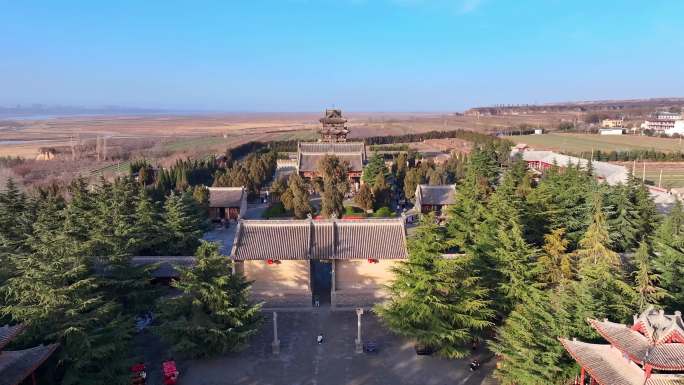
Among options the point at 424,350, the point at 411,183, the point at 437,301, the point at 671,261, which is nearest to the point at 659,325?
the point at 437,301

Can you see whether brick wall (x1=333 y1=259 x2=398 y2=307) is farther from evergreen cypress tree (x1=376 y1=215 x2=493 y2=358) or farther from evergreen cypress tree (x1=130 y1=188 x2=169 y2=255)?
evergreen cypress tree (x1=130 y1=188 x2=169 y2=255)

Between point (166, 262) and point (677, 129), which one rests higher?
point (677, 129)

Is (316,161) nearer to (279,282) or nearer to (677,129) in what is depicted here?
(279,282)

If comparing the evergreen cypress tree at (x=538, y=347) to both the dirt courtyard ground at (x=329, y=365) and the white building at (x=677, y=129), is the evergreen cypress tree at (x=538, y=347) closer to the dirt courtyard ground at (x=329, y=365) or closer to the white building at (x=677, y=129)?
the dirt courtyard ground at (x=329, y=365)

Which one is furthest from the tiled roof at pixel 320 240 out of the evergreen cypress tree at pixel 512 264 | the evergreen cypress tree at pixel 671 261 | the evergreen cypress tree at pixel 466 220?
the evergreen cypress tree at pixel 671 261

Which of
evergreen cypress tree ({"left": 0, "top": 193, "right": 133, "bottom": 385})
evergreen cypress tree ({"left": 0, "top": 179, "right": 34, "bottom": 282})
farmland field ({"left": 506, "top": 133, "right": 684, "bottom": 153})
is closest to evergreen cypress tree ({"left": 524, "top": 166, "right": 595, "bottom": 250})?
evergreen cypress tree ({"left": 0, "top": 193, "right": 133, "bottom": 385})

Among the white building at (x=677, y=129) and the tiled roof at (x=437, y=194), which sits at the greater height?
the white building at (x=677, y=129)
